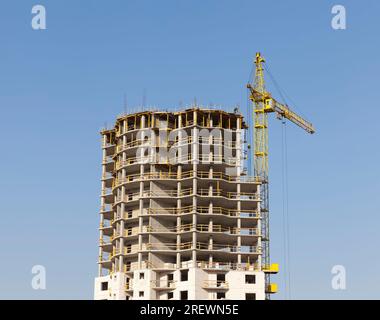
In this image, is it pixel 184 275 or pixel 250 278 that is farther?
pixel 250 278

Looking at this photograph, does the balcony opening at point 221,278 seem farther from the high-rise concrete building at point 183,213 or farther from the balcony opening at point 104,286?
the balcony opening at point 104,286

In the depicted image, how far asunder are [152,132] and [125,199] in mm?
14504

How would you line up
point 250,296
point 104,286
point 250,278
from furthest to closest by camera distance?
point 104,286 < point 250,278 < point 250,296

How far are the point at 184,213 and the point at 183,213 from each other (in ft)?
1.21

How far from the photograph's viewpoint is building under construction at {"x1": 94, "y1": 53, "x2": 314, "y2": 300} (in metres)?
116

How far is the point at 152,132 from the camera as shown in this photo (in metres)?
126

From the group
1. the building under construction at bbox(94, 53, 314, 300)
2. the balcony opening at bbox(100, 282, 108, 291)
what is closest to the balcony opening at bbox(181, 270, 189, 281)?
the building under construction at bbox(94, 53, 314, 300)

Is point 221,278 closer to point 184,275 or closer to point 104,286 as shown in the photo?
point 184,275

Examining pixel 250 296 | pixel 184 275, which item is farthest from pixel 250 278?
pixel 184 275

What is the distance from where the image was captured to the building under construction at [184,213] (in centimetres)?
11562

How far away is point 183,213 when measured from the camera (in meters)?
119

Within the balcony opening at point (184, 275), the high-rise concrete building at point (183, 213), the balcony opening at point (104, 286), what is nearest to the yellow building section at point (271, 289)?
the high-rise concrete building at point (183, 213)
